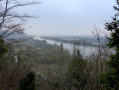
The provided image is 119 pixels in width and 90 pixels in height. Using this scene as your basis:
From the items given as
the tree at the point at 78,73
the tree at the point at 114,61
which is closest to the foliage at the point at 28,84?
the tree at the point at 114,61

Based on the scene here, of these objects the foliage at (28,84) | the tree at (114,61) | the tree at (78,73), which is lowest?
the tree at (78,73)

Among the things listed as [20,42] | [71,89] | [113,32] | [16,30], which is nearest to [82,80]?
[71,89]

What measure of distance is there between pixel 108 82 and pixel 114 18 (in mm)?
1455

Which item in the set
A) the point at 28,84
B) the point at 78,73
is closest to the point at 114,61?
the point at 28,84

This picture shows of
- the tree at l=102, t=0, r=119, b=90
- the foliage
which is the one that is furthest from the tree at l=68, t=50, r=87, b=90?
the tree at l=102, t=0, r=119, b=90

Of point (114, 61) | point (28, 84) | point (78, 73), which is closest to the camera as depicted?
point (114, 61)

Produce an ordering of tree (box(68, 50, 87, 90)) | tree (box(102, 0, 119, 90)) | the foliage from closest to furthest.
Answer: tree (box(102, 0, 119, 90))
the foliage
tree (box(68, 50, 87, 90))

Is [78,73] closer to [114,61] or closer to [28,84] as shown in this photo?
[28,84]

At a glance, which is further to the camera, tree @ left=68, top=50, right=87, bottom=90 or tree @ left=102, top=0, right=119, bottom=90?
tree @ left=68, top=50, right=87, bottom=90

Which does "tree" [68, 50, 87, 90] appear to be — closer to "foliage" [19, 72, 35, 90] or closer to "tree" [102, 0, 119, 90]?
"foliage" [19, 72, 35, 90]

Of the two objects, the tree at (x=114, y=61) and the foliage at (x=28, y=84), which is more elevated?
the tree at (x=114, y=61)

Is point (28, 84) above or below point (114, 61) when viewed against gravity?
below

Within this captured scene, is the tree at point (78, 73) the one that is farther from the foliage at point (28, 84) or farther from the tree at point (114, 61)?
the tree at point (114, 61)

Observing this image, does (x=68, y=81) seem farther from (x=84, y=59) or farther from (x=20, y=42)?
(x=20, y=42)
